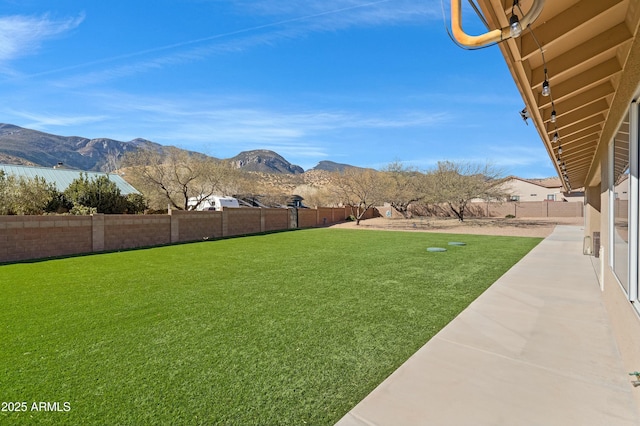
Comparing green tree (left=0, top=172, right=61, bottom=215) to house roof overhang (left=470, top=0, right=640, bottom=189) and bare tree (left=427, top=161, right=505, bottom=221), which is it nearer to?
house roof overhang (left=470, top=0, right=640, bottom=189)

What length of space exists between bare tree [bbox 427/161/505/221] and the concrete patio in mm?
24048

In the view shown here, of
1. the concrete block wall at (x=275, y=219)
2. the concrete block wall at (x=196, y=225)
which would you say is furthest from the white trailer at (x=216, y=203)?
the concrete block wall at (x=196, y=225)

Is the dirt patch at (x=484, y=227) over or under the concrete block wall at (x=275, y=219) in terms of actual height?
under

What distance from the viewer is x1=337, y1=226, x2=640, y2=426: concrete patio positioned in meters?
2.54

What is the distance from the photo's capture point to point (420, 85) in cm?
1936

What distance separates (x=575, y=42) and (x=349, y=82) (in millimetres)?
22766

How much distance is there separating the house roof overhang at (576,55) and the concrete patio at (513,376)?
2533mm

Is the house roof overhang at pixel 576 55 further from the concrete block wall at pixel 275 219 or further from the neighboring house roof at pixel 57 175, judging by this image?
the neighboring house roof at pixel 57 175

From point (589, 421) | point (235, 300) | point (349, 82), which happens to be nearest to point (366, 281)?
point (235, 300)

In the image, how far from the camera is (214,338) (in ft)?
13.5

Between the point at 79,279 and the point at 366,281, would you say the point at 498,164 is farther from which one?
the point at 79,279

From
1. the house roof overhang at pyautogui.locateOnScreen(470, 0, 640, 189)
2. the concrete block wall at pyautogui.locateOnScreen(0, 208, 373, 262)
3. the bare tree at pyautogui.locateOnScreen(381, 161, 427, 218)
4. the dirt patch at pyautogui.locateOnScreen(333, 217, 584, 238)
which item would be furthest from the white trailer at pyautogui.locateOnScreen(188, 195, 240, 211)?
the house roof overhang at pyautogui.locateOnScreen(470, 0, 640, 189)

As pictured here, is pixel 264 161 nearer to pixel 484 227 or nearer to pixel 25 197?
pixel 484 227

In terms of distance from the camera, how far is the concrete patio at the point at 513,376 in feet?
8.32
